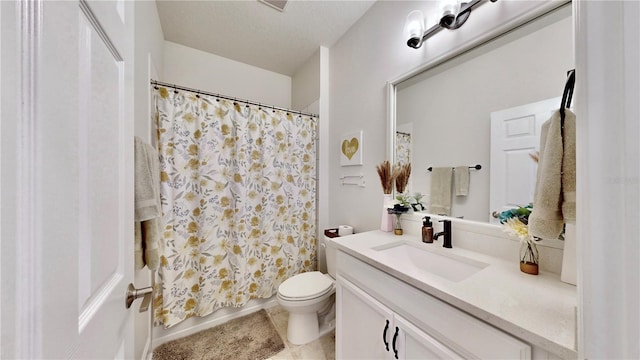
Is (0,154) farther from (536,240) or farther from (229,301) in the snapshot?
(229,301)

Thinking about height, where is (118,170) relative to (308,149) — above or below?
below

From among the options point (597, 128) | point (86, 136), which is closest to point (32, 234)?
point (86, 136)

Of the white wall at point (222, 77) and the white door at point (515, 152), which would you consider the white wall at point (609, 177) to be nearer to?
the white door at point (515, 152)

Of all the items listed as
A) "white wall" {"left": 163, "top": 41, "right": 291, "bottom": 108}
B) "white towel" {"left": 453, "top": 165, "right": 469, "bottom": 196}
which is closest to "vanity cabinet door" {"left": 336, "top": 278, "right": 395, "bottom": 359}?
"white towel" {"left": 453, "top": 165, "right": 469, "bottom": 196}

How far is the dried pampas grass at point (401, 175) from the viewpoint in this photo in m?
1.34

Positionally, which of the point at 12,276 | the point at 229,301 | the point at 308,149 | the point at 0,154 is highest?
the point at 308,149

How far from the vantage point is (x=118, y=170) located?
0.55 meters

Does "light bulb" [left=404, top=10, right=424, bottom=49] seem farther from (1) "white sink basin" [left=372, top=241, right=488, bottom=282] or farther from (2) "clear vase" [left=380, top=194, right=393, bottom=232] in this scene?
(1) "white sink basin" [left=372, top=241, right=488, bottom=282]

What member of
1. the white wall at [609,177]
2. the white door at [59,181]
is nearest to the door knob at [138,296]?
the white door at [59,181]

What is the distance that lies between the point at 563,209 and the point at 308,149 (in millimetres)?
1791

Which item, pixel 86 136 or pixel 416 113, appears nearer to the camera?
pixel 86 136

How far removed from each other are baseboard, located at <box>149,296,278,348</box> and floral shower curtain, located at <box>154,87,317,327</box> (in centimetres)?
9

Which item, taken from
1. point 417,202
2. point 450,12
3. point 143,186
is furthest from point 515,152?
point 143,186

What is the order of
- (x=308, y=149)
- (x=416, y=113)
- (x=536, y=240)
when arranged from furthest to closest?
(x=308, y=149)
(x=416, y=113)
(x=536, y=240)
